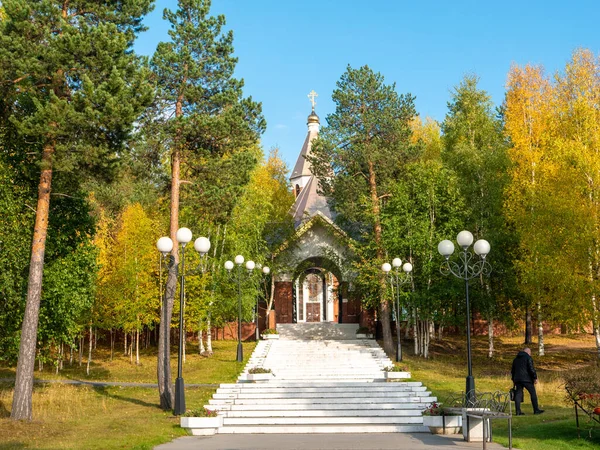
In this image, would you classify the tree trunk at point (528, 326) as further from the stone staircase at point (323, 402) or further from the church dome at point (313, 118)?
the church dome at point (313, 118)

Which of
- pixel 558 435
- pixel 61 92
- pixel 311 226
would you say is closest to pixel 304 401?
pixel 558 435

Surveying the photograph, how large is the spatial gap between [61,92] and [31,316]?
16.4 ft

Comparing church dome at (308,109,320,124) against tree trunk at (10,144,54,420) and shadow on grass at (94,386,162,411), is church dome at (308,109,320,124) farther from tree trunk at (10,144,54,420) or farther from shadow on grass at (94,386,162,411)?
tree trunk at (10,144,54,420)

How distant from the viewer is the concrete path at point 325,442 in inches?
416

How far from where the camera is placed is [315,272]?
3550 centimetres

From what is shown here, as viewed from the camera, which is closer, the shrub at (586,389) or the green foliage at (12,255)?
the shrub at (586,389)

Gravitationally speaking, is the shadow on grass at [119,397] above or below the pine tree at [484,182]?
below

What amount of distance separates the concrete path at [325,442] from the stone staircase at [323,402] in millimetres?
646

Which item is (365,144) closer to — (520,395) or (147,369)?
(147,369)

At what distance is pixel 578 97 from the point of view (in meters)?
22.2

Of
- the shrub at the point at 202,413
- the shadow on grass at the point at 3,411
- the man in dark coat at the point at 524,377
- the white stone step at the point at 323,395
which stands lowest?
the shadow on grass at the point at 3,411

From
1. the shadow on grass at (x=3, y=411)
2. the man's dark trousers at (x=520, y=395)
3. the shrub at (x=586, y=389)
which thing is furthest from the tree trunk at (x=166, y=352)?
the shrub at (x=586, y=389)

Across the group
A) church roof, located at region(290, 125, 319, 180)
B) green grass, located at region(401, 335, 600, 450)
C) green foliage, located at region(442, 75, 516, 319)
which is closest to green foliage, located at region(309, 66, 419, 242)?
green foliage, located at region(442, 75, 516, 319)

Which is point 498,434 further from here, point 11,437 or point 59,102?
point 59,102
